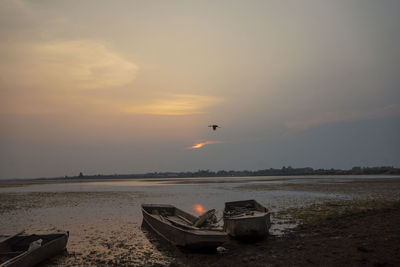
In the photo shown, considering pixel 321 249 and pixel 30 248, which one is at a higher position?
pixel 30 248

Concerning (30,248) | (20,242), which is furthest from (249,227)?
(20,242)

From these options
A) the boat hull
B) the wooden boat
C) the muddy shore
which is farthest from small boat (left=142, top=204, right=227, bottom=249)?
the wooden boat

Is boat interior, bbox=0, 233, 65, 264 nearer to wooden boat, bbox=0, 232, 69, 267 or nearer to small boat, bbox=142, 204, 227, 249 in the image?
wooden boat, bbox=0, 232, 69, 267

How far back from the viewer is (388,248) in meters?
10.8

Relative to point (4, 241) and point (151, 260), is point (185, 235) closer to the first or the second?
point (151, 260)

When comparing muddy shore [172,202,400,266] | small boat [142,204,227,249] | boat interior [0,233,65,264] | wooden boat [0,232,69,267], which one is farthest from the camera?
boat interior [0,233,65,264]

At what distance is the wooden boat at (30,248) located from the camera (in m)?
10.7

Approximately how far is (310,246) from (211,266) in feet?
14.9

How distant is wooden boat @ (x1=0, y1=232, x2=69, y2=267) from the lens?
1074cm

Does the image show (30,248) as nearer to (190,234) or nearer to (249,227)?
(190,234)

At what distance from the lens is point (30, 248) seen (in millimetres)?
11406

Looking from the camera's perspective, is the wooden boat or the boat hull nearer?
the wooden boat

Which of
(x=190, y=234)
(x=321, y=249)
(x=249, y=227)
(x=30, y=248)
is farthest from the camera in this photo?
(x=249, y=227)

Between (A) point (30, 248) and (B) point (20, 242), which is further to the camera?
(B) point (20, 242)
